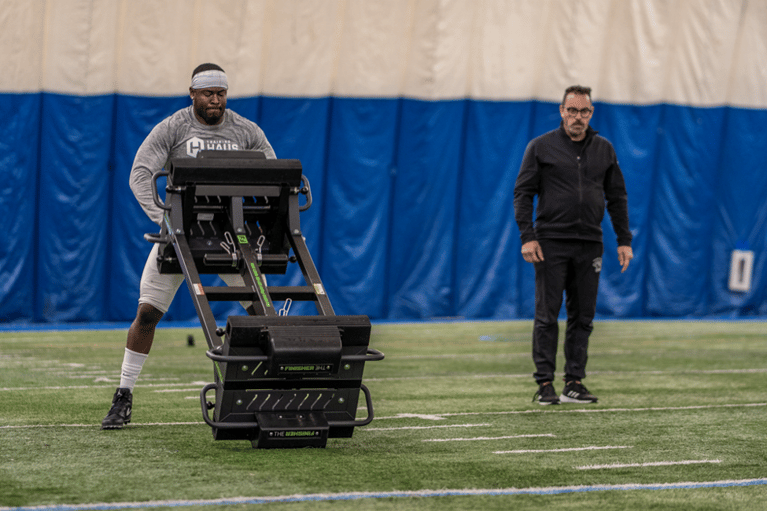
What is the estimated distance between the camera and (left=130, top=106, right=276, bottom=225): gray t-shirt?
18.0ft

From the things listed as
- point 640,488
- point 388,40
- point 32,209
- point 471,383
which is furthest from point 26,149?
point 640,488

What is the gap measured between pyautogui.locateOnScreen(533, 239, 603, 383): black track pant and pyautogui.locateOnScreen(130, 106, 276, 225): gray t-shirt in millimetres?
2215

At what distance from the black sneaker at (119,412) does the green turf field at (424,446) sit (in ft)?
0.28

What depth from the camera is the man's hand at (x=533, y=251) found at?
682 centimetres

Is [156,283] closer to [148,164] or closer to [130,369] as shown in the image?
[130,369]

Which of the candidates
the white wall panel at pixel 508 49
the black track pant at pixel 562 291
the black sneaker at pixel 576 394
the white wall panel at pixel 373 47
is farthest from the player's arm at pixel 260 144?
the white wall panel at pixel 508 49

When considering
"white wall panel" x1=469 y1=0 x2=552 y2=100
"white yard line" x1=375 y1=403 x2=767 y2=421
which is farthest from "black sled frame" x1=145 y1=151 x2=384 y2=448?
"white wall panel" x1=469 y1=0 x2=552 y2=100

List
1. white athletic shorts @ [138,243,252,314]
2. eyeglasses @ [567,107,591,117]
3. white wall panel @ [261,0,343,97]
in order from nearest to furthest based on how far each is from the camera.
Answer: white athletic shorts @ [138,243,252,314] → eyeglasses @ [567,107,591,117] → white wall panel @ [261,0,343,97]

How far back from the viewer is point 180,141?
18.4ft

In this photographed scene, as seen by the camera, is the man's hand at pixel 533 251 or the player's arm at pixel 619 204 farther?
the player's arm at pixel 619 204

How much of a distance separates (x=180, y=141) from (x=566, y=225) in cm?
257

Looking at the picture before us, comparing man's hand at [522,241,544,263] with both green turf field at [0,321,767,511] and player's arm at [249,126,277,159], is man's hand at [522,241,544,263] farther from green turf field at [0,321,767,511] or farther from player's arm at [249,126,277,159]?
player's arm at [249,126,277,159]

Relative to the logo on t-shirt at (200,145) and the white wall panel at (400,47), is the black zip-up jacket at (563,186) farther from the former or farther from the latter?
the white wall panel at (400,47)

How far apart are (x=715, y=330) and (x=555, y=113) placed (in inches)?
145
